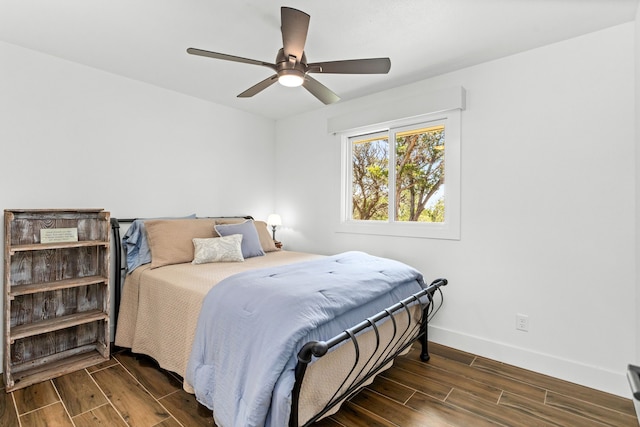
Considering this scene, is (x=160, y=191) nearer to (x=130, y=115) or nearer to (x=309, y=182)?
(x=130, y=115)

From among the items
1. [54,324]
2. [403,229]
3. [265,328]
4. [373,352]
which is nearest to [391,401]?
[373,352]

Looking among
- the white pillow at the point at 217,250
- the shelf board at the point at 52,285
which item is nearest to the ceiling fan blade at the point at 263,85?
the white pillow at the point at 217,250

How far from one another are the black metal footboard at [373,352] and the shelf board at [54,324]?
1.97 m

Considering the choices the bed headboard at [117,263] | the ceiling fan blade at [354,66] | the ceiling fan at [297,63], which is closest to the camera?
the ceiling fan at [297,63]

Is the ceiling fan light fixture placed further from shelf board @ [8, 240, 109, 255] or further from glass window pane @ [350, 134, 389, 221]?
shelf board @ [8, 240, 109, 255]

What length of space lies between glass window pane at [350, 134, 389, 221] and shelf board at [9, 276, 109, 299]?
2.60 metres

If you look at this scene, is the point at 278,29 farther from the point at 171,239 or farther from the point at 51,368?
the point at 51,368

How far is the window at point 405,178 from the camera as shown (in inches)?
116

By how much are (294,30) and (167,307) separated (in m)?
1.95

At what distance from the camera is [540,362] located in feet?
8.02

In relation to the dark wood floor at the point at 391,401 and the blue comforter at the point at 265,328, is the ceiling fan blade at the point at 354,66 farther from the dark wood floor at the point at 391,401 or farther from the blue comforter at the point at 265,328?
the dark wood floor at the point at 391,401

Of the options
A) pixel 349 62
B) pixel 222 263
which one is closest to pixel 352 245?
pixel 222 263

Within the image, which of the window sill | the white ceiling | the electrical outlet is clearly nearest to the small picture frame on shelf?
the white ceiling

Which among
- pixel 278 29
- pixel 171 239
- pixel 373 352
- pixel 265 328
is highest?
pixel 278 29
